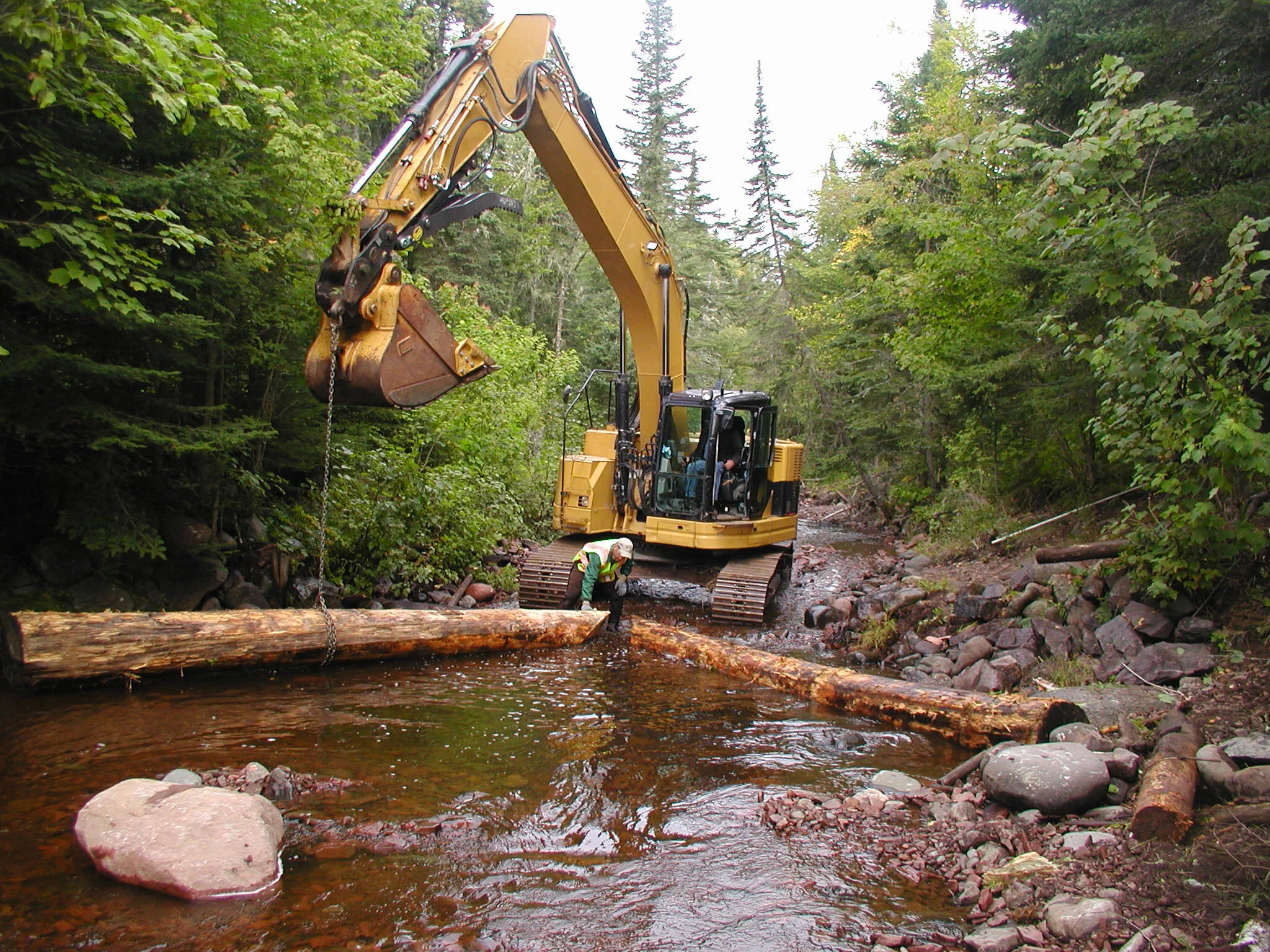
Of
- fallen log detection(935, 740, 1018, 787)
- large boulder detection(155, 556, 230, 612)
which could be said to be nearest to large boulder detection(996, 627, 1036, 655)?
fallen log detection(935, 740, 1018, 787)

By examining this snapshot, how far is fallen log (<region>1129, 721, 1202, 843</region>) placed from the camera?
432 centimetres

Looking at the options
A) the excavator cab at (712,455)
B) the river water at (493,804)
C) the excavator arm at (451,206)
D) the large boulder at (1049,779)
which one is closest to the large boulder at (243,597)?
the river water at (493,804)

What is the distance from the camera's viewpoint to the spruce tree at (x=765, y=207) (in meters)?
28.5

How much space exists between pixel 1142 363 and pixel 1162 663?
2.28 meters

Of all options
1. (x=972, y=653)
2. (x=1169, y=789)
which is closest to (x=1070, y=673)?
(x=972, y=653)

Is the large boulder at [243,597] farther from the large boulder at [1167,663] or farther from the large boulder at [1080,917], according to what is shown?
the large boulder at [1167,663]

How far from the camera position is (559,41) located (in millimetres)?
9203

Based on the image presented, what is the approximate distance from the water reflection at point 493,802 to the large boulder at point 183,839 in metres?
0.09

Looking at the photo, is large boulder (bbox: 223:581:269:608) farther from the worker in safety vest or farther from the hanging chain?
the worker in safety vest

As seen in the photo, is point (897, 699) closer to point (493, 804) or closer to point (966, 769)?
point (966, 769)

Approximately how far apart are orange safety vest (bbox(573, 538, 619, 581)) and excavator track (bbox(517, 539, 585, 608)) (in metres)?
0.33

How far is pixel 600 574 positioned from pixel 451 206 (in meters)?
4.28

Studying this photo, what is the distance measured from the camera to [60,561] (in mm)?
7172

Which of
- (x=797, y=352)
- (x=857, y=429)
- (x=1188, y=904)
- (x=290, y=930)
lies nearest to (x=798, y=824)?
(x=1188, y=904)
